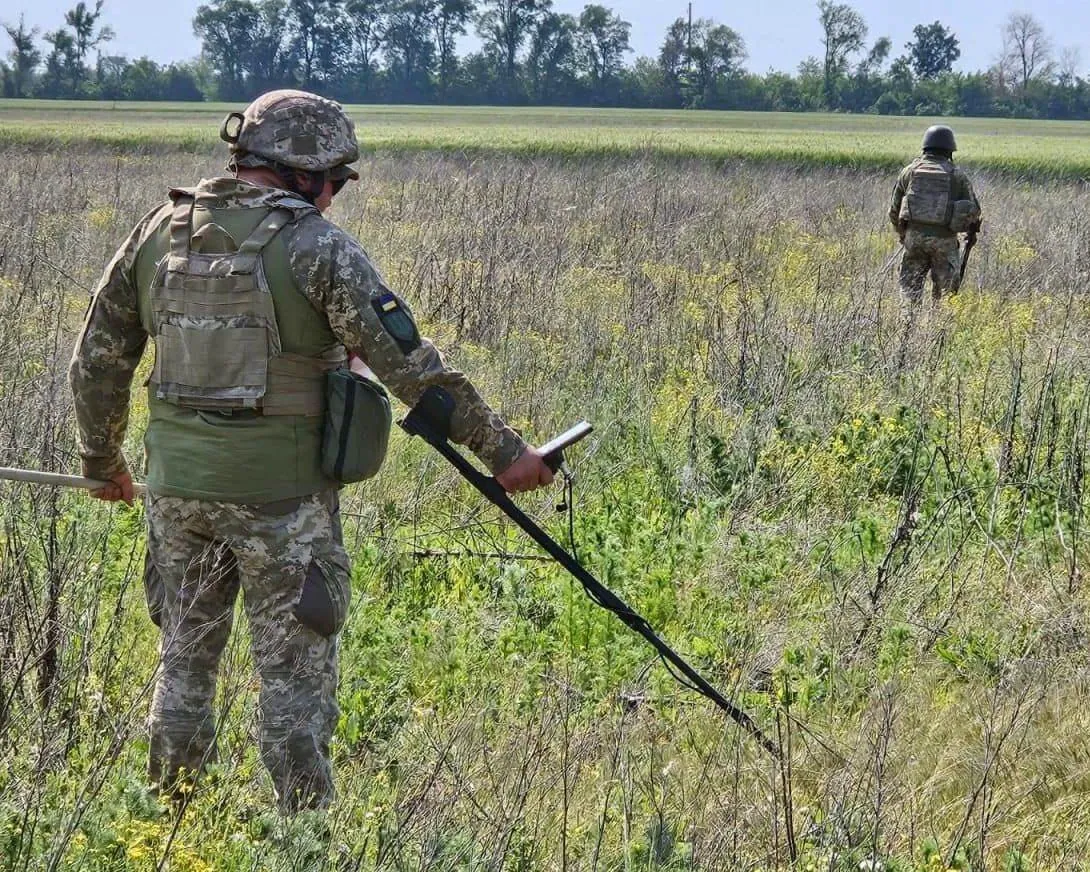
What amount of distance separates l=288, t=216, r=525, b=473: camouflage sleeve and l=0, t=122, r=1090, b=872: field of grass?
0.77 meters

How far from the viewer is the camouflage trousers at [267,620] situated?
2.87 m

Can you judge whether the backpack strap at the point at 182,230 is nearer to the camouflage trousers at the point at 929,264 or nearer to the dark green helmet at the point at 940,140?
the camouflage trousers at the point at 929,264

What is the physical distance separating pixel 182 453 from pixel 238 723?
0.84m

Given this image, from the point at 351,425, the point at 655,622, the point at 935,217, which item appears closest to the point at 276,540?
the point at 351,425

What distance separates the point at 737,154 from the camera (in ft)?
91.7

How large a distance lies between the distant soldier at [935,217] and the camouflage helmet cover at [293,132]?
806 cm

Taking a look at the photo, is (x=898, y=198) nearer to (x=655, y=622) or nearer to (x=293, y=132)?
(x=655, y=622)

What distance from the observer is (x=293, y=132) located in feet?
9.29

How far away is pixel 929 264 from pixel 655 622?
7403 millimetres

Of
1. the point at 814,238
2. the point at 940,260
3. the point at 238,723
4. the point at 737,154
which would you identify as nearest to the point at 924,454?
the point at 238,723

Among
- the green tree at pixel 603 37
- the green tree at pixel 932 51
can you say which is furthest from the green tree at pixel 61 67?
the green tree at pixel 932 51

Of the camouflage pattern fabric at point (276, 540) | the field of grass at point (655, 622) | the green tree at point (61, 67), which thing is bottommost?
the field of grass at point (655, 622)

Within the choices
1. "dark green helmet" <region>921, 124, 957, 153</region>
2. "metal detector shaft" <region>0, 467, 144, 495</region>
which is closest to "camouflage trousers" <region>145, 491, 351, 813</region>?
"metal detector shaft" <region>0, 467, 144, 495</region>

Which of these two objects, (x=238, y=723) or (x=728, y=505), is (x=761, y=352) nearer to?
(x=728, y=505)
